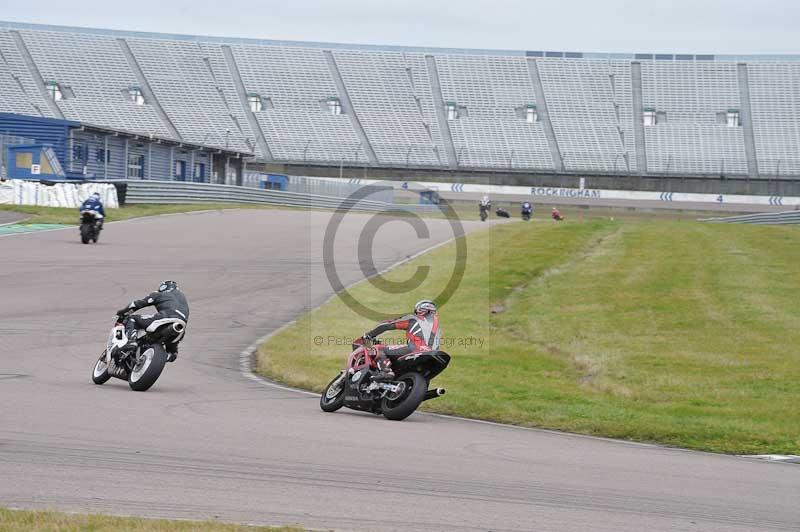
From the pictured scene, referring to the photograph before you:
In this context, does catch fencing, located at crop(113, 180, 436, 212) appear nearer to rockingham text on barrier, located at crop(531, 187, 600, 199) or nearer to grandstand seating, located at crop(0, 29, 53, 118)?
rockingham text on barrier, located at crop(531, 187, 600, 199)

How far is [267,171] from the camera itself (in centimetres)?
7788

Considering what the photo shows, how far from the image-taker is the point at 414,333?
1170cm

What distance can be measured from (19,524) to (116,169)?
5277cm

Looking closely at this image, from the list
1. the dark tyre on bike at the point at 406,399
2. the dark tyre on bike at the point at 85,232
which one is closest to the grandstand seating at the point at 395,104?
the dark tyre on bike at the point at 85,232

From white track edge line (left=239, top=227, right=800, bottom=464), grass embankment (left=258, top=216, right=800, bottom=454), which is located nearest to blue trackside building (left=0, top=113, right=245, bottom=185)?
grass embankment (left=258, top=216, right=800, bottom=454)

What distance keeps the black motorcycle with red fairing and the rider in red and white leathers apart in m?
0.08

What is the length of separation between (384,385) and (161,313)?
120 inches

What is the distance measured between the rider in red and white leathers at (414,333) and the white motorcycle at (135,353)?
2620 millimetres

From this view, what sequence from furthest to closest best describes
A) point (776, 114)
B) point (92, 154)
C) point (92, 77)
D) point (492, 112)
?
1. point (492, 112)
2. point (776, 114)
3. point (92, 77)
4. point (92, 154)

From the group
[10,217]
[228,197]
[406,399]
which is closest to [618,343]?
[406,399]

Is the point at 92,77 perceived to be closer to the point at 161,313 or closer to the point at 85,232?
the point at 85,232

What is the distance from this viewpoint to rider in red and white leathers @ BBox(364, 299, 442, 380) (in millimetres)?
11672

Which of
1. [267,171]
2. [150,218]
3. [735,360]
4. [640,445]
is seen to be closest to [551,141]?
[267,171]
